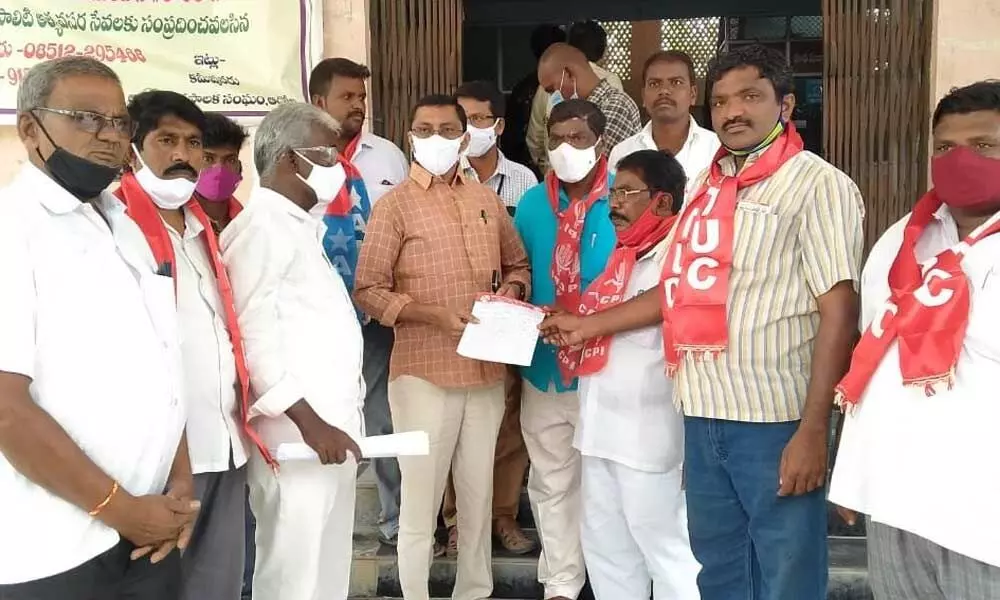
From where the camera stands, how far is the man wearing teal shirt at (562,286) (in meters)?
3.37

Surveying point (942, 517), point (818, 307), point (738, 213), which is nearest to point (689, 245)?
point (738, 213)

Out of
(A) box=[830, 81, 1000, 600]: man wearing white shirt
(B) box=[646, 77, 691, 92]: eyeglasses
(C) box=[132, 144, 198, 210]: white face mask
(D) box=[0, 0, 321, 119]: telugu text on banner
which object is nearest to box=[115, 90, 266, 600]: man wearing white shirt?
(C) box=[132, 144, 198, 210]: white face mask

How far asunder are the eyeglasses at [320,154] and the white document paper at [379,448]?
83cm

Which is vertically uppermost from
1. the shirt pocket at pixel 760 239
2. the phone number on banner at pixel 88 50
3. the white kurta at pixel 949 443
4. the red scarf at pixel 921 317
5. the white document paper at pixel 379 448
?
the phone number on banner at pixel 88 50

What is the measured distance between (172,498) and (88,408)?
28 cm

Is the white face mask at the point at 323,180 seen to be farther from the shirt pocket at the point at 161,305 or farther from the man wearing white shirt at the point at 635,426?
the man wearing white shirt at the point at 635,426

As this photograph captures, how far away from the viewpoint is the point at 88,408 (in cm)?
180

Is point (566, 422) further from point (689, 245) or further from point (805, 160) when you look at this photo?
point (805, 160)

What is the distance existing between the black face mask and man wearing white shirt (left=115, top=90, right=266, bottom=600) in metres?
0.42

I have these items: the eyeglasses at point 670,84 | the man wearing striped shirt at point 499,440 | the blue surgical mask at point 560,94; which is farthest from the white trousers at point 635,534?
the blue surgical mask at point 560,94

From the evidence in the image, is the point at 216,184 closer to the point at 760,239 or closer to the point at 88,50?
the point at 760,239

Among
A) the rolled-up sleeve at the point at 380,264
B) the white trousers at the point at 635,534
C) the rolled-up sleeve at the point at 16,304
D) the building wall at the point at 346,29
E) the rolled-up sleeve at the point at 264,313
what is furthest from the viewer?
the building wall at the point at 346,29

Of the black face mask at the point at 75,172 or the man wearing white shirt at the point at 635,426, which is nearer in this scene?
the black face mask at the point at 75,172

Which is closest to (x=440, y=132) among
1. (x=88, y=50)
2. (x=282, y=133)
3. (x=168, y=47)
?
(x=282, y=133)
